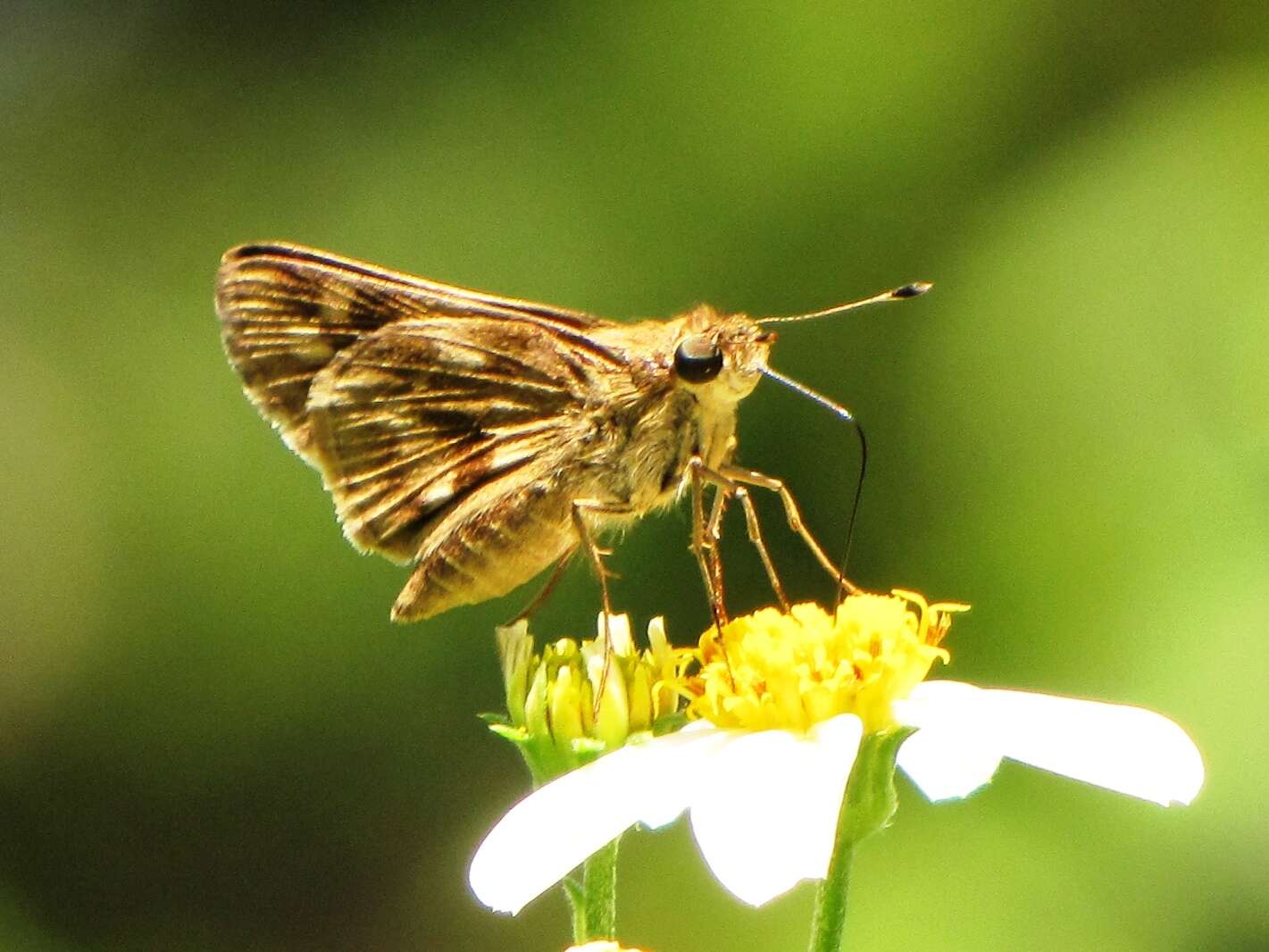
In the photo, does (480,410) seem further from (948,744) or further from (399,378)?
(948,744)

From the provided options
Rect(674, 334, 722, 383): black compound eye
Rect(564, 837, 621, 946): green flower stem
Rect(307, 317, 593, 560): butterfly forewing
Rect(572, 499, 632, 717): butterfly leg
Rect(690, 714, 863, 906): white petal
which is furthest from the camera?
Rect(307, 317, 593, 560): butterfly forewing

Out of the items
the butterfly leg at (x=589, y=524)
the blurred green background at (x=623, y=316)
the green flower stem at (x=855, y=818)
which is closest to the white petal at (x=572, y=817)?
the green flower stem at (x=855, y=818)

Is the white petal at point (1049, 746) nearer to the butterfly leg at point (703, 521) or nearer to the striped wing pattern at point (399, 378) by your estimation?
the butterfly leg at point (703, 521)

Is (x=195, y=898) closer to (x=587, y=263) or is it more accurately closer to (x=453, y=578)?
(x=587, y=263)

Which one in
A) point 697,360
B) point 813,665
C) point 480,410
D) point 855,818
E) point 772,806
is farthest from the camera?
point 480,410

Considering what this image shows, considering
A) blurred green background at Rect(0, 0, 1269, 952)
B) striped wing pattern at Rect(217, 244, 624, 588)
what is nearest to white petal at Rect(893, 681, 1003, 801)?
striped wing pattern at Rect(217, 244, 624, 588)

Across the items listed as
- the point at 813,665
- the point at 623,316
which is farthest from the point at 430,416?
the point at 623,316

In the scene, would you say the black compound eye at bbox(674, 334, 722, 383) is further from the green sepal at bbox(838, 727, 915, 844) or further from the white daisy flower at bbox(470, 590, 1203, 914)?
the green sepal at bbox(838, 727, 915, 844)
